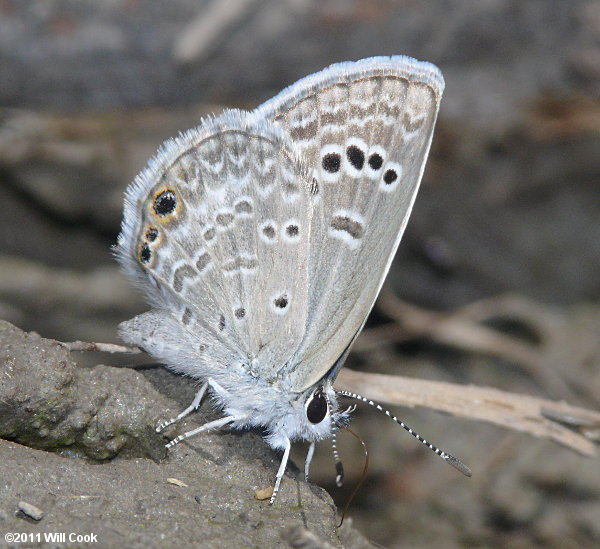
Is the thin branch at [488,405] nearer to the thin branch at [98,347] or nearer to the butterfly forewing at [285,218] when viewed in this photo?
the butterfly forewing at [285,218]

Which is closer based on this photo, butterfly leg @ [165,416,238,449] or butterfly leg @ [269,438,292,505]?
butterfly leg @ [269,438,292,505]

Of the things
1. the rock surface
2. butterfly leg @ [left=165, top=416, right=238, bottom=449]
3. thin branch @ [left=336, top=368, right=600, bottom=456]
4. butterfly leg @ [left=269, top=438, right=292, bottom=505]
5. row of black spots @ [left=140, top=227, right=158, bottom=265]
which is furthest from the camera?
thin branch @ [left=336, top=368, right=600, bottom=456]

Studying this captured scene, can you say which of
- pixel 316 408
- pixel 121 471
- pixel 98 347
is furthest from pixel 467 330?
pixel 121 471

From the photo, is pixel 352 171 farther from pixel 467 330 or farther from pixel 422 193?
pixel 467 330

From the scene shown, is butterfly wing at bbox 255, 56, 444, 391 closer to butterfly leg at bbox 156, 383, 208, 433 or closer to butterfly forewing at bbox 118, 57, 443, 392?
butterfly forewing at bbox 118, 57, 443, 392

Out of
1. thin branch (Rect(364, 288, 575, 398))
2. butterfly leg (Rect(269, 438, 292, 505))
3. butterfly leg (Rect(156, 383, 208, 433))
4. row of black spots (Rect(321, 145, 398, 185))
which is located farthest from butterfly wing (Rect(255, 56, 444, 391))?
thin branch (Rect(364, 288, 575, 398))

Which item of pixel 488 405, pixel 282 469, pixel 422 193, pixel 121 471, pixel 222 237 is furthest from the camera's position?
pixel 422 193

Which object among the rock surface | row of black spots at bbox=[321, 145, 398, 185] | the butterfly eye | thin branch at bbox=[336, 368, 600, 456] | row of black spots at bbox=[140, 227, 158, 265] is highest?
row of black spots at bbox=[321, 145, 398, 185]
